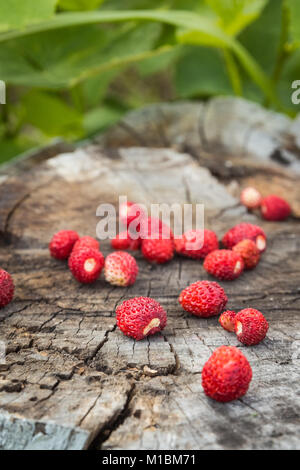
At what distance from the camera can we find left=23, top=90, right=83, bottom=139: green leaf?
2.72 meters

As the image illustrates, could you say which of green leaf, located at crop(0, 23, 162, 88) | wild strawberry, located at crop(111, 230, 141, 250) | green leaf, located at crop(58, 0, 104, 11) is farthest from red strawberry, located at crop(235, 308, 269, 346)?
green leaf, located at crop(58, 0, 104, 11)

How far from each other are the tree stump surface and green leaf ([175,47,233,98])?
0.45 m

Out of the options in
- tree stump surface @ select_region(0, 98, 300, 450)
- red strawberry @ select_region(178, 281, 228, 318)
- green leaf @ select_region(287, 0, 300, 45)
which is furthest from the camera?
green leaf @ select_region(287, 0, 300, 45)

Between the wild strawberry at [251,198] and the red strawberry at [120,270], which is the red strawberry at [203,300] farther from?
the wild strawberry at [251,198]

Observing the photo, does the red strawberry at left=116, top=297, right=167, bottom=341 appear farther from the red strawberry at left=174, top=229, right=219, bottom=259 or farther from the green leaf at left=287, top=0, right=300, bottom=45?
the green leaf at left=287, top=0, right=300, bottom=45

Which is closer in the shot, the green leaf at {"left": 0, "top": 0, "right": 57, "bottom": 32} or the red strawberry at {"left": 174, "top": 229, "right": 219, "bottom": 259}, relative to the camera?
the red strawberry at {"left": 174, "top": 229, "right": 219, "bottom": 259}

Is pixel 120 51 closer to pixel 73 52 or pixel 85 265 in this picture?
pixel 73 52

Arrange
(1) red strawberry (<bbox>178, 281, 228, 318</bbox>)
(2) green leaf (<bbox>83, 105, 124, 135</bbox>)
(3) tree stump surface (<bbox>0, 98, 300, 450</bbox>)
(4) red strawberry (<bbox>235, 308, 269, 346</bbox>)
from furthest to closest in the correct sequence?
1. (2) green leaf (<bbox>83, 105, 124, 135</bbox>)
2. (1) red strawberry (<bbox>178, 281, 228, 318</bbox>)
3. (4) red strawberry (<bbox>235, 308, 269, 346</bbox>)
4. (3) tree stump surface (<bbox>0, 98, 300, 450</bbox>)

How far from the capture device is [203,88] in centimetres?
306

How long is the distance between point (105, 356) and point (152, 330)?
149 millimetres

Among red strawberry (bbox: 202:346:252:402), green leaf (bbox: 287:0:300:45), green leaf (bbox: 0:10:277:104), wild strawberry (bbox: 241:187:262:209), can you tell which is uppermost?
green leaf (bbox: 287:0:300:45)

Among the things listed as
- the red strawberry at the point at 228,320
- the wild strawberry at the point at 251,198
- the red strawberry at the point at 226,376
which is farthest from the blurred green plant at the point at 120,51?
the red strawberry at the point at 226,376

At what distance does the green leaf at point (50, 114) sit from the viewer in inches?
107
